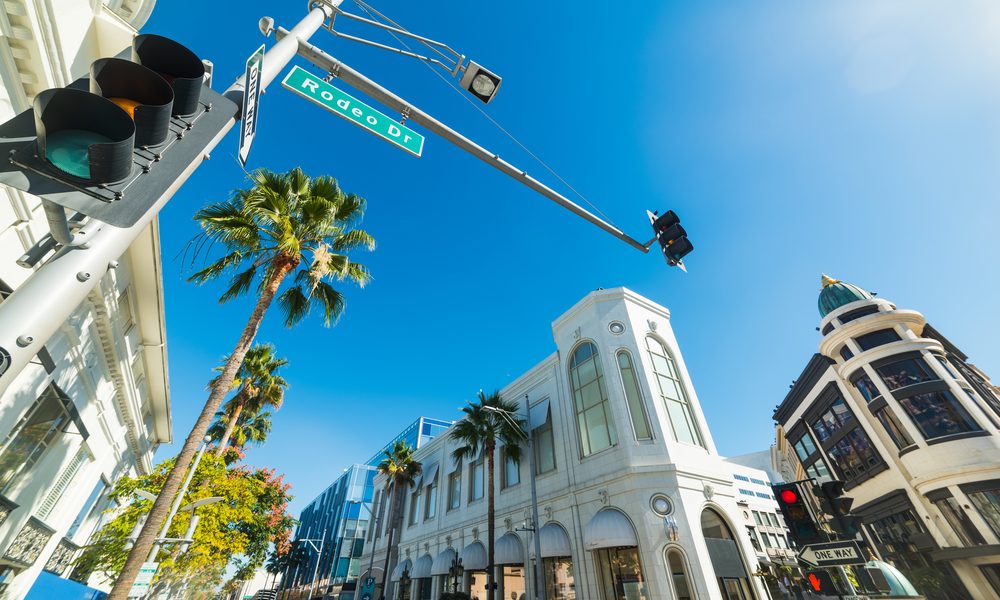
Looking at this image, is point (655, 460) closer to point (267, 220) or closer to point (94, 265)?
point (267, 220)

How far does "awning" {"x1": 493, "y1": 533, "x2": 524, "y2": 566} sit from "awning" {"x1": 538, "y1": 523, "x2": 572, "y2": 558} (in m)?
2.18

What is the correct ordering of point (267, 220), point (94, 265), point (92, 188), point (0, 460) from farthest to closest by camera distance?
point (267, 220), point (0, 460), point (94, 265), point (92, 188)

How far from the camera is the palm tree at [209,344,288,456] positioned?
74.9 ft

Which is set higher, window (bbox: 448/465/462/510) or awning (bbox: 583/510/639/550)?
window (bbox: 448/465/462/510)

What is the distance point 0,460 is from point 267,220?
29.6ft

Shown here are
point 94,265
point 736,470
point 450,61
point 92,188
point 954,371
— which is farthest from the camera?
point 736,470

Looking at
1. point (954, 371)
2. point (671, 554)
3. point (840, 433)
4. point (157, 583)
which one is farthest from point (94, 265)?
point (840, 433)

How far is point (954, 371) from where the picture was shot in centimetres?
3044

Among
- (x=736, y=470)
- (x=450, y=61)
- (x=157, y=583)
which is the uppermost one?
(x=736, y=470)

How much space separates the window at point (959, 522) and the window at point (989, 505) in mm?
806

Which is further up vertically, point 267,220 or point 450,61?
point 267,220

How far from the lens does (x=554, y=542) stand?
1920 cm

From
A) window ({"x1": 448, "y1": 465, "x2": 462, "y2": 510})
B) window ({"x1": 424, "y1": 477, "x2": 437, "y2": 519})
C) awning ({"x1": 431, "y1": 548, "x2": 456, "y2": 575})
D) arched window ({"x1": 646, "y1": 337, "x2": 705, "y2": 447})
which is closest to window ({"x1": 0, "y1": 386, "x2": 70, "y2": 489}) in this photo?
awning ({"x1": 431, "y1": 548, "x2": 456, "y2": 575})

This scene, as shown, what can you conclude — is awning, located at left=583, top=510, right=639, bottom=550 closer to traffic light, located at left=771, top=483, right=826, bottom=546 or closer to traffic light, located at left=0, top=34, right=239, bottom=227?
traffic light, located at left=771, top=483, right=826, bottom=546
